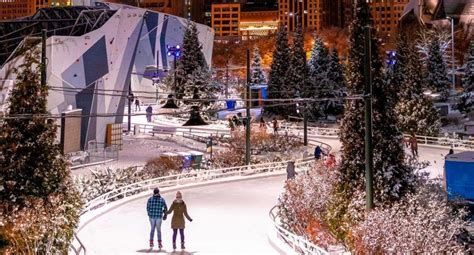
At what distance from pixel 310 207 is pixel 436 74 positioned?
5291 centimetres

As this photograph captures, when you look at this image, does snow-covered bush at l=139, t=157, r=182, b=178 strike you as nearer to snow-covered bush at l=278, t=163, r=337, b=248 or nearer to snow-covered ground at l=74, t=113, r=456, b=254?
snow-covered ground at l=74, t=113, r=456, b=254

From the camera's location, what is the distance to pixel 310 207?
50.8 feet

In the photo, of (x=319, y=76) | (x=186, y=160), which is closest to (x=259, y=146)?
(x=186, y=160)

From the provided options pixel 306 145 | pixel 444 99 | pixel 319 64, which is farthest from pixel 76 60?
pixel 444 99

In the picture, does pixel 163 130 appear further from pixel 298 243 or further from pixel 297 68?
pixel 298 243

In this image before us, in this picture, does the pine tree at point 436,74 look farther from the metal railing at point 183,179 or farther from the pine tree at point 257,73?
the metal railing at point 183,179

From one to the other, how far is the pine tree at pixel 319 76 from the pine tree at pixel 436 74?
36.4ft

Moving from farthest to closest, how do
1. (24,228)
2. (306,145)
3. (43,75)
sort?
(306,145), (43,75), (24,228)

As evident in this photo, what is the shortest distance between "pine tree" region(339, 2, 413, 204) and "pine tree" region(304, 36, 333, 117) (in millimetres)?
45212

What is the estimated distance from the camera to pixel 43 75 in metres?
13.6

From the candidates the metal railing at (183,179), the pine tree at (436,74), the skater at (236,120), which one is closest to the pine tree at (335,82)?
the pine tree at (436,74)

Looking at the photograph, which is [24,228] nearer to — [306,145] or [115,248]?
[115,248]

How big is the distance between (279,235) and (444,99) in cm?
5238

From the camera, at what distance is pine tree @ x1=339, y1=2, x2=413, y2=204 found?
1384cm
